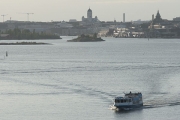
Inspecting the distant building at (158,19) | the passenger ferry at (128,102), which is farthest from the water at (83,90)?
the distant building at (158,19)

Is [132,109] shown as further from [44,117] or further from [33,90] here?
[33,90]

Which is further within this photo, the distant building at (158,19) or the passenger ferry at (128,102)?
the distant building at (158,19)

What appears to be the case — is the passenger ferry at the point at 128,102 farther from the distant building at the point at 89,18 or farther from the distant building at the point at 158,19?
the distant building at the point at 89,18

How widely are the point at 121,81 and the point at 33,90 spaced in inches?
191

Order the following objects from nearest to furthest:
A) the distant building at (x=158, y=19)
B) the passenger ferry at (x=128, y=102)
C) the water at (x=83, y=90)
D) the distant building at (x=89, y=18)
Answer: the water at (x=83, y=90) < the passenger ferry at (x=128, y=102) < the distant building at (x=158, y=19) < the distant building at (x=89, y=18)

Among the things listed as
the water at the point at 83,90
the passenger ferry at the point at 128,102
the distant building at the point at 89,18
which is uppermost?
the passenger ferry at the point at 128,102

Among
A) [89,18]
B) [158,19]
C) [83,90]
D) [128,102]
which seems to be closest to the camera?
[128,102]

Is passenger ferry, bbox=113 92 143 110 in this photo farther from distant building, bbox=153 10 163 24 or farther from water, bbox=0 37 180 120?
distant building, bbox=153 10 163 24

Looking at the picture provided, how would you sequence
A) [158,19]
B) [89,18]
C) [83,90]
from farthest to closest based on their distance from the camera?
[89,18] → [158,19] → [83,90]

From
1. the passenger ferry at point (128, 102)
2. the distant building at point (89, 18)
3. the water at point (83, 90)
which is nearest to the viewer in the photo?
the water at point (83, 90)

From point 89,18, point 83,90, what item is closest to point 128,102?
point 83,90

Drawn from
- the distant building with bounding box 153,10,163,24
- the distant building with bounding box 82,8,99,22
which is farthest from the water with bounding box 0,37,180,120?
the distant building with bounding box 82,8,99,22

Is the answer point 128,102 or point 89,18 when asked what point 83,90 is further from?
point 89,18

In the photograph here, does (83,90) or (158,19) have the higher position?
(83,90)
